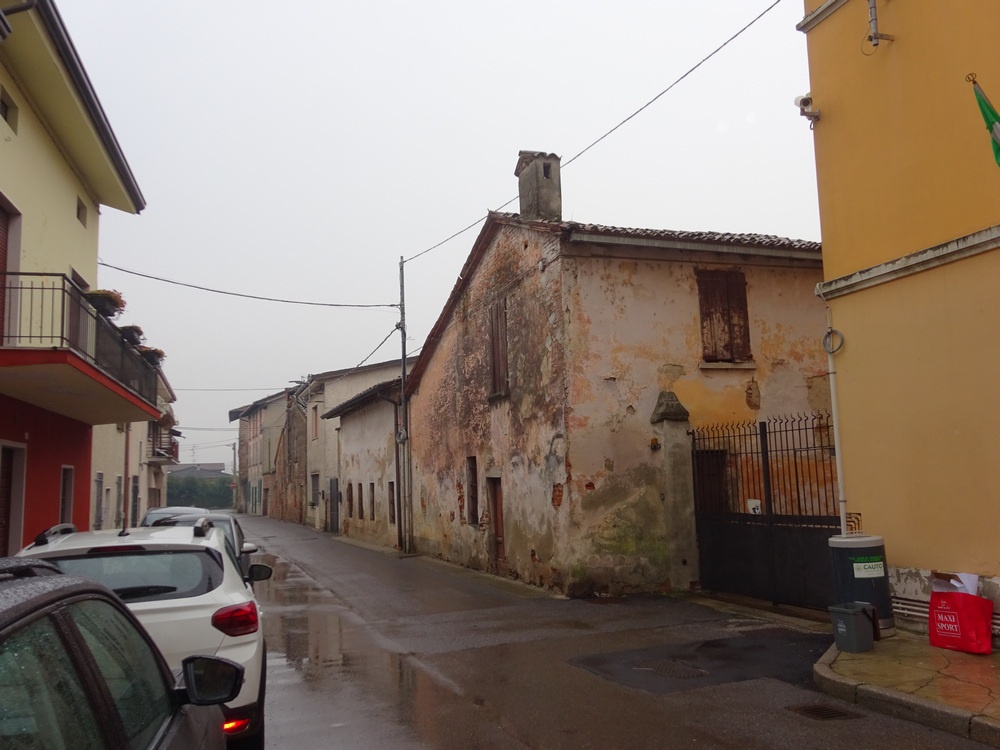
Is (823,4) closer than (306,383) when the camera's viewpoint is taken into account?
Yes

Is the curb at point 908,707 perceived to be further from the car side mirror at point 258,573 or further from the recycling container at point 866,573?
the car side mirror at point 258,573

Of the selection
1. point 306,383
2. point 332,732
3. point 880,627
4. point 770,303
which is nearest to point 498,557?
point 770,303

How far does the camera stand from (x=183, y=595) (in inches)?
188

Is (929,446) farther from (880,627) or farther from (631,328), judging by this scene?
(631,328)

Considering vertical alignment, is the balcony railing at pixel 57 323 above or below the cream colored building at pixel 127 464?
above

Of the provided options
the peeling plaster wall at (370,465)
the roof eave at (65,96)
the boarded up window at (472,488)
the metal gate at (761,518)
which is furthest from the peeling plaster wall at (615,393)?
the peeling plaster wall at (370,465)

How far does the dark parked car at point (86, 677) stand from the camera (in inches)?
70.0

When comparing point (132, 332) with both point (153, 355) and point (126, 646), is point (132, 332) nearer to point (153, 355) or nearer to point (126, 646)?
point (153, 355)

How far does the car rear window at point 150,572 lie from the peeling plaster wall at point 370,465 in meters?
19.2

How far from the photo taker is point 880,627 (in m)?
8.10

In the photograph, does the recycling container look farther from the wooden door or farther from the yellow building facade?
the wooden door

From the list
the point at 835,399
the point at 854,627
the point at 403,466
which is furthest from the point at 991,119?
the point at 403,466

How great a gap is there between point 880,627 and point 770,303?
7.57 meters

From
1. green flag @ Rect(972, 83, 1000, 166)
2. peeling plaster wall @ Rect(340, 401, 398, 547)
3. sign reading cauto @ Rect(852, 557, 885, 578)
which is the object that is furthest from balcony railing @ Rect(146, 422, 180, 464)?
green flag @ Rect(972, 83, 1000, 166)
